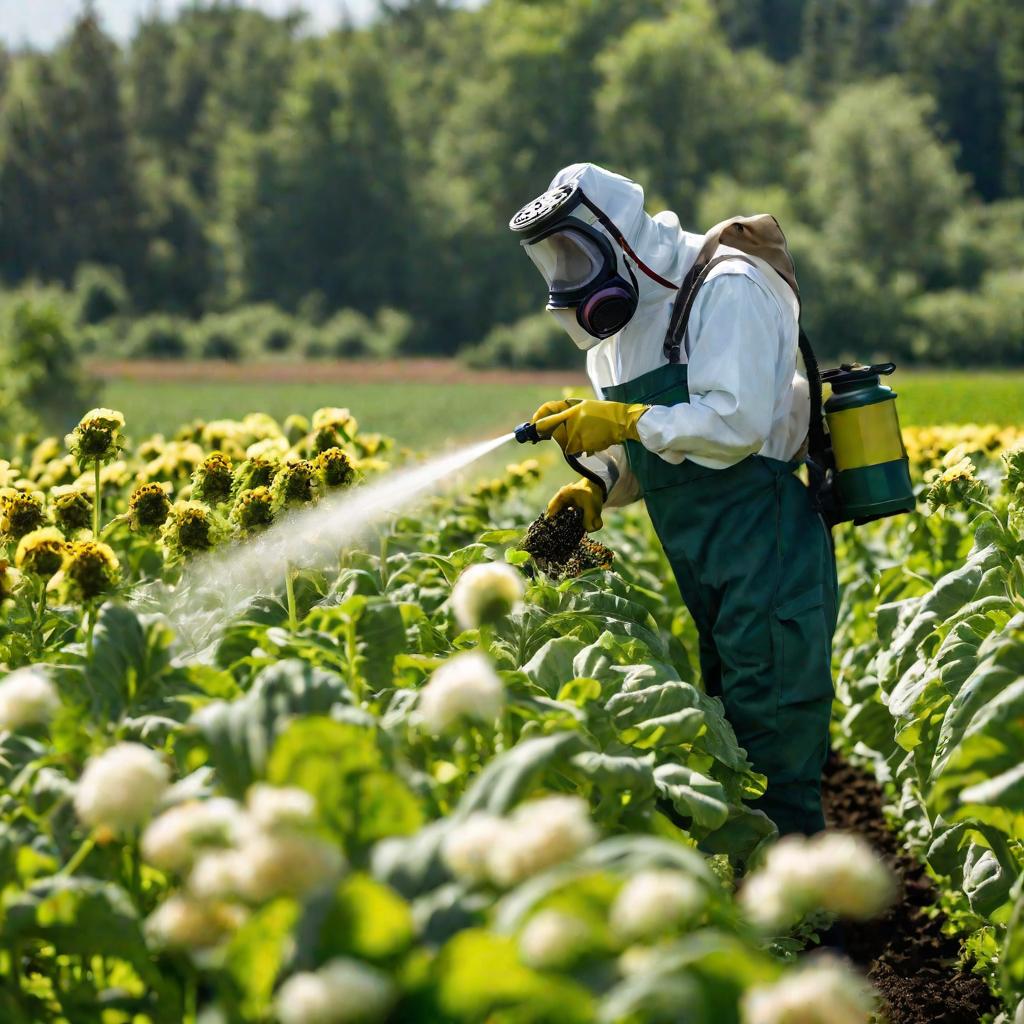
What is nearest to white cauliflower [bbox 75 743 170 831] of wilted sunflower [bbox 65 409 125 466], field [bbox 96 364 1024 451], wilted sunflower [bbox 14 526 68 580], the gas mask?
wilted sunflower [bbox 14 526 68 580]

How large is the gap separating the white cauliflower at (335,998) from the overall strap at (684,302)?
2.65 metres

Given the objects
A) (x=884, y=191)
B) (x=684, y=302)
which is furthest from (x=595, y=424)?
(x=884, y=191)

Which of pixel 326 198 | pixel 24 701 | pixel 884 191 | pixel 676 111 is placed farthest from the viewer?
pixel 326 198

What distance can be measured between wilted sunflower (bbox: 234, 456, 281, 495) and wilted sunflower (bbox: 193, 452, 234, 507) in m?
0.03

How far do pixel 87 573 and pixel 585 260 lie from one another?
5.54ft

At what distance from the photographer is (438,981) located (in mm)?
1308

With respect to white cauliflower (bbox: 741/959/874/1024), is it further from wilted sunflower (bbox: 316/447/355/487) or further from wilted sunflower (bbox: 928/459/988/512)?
wilted sunflower (bbox: 928/459/988/512)

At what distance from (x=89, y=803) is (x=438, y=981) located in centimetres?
42

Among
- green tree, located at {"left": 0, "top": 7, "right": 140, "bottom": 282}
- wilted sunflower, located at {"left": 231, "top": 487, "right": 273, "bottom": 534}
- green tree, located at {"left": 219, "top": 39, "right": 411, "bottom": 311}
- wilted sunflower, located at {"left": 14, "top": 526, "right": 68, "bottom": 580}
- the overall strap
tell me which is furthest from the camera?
green tree, located at {"left": 0, "top": 7, "right": 140, "bottom": 282}

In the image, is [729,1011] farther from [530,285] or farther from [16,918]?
[530,285]

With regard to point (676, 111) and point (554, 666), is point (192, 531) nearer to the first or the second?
point (554, 666)

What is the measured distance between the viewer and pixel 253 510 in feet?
9.54

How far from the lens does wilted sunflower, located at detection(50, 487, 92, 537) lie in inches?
123

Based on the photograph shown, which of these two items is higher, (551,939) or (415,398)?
(551,939)
